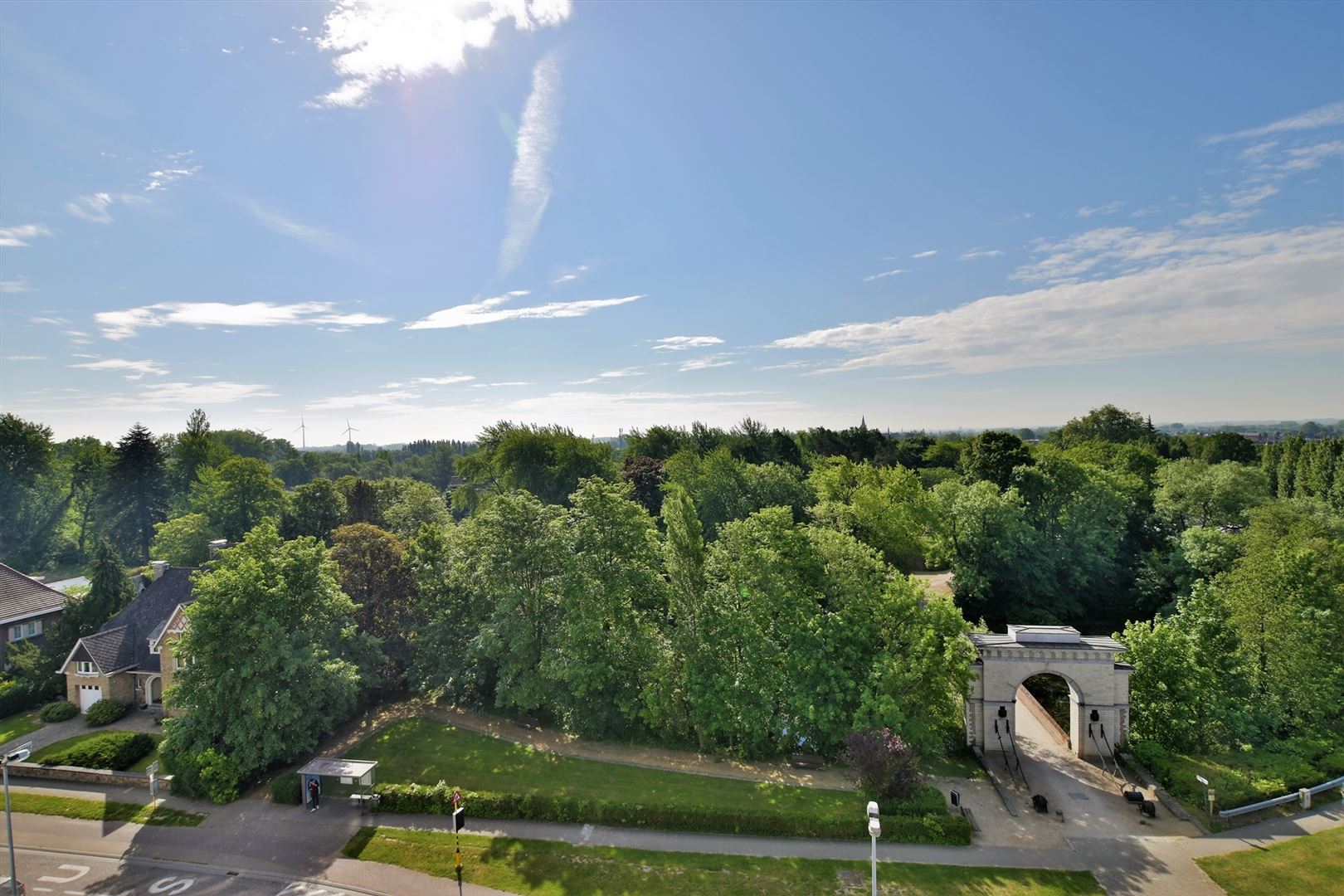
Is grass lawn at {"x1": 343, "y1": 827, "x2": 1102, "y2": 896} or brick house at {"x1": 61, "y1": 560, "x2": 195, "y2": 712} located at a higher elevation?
brick house at {"x1": 61, "y1": 560, "x2": 195, "y2": 712}

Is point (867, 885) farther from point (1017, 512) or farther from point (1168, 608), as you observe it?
point (1168, 608)

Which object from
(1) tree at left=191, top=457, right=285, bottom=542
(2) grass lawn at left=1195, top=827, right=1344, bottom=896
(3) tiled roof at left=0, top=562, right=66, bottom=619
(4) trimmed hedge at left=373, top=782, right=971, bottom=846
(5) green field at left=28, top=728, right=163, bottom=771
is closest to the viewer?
(2) grass lawn at left=1195, top=827, right=1344, bottom=896

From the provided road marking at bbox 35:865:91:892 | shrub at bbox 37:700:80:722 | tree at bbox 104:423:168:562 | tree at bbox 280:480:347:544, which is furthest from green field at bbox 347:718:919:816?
tree at bbox 104:423:168:562

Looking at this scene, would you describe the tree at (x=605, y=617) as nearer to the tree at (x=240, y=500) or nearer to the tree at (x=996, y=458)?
the tree at (x=240, y=500)

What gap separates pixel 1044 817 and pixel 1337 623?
60.6ft

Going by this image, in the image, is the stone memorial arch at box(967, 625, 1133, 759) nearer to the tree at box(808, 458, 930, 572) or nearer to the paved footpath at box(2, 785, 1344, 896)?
the paved footpath at box(2, 785, 1344, 896)

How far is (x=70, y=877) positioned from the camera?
22.0 m

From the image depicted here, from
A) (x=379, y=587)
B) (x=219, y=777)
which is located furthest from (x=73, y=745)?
(x=379, y=587)

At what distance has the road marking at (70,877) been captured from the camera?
21828mm

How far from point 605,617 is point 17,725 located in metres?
34.0

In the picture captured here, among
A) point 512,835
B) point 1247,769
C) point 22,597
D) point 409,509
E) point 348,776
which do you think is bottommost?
point 1247,769

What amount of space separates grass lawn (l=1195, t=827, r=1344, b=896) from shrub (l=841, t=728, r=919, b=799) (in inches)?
371

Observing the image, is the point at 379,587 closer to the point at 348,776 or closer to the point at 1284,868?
the point at 348,776

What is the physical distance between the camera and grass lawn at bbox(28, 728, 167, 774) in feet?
97.8
